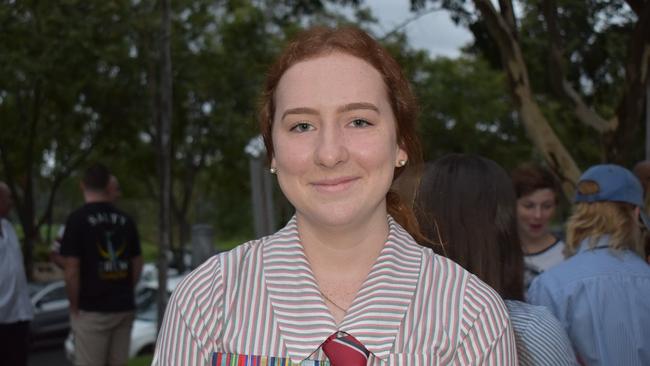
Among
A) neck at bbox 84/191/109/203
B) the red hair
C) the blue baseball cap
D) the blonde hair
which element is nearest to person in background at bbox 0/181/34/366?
neck at bbox 84/191/109/203

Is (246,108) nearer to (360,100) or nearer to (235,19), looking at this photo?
(235,19)

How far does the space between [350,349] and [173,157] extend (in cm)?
2071

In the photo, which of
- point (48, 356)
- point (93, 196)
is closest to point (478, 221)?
point (93, 196)

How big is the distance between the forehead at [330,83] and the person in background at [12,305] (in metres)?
4.77

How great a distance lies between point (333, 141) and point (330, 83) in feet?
0.39

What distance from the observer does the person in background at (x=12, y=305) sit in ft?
19.1

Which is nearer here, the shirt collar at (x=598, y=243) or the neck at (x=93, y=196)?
the shirt collar at (x=598, y=243)

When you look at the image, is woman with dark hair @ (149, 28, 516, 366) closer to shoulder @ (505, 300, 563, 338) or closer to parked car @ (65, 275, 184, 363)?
shoulder @ (505, 300, 563, 338)

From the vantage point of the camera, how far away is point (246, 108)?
19062 millimetres

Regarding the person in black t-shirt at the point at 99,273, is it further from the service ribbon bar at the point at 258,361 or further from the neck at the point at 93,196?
the service ribbon bar at the point at 258,361

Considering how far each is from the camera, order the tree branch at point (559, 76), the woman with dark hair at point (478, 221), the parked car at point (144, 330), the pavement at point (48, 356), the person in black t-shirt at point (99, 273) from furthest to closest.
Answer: the pavement at point (48, 356), the parked car at point (144, 330), the person in black t-shirt at point (99, 273), the tree branch at point (559, 76), the woman with dark hair at point (478, 221)


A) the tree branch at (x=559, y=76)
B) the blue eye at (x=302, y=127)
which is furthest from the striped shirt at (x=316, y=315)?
the tree branch at (x=559, y=76)

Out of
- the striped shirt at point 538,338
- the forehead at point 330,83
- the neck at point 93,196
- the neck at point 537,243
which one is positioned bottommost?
the neck at point 537,243

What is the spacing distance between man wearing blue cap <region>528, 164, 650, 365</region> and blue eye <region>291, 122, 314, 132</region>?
6.31 feet
